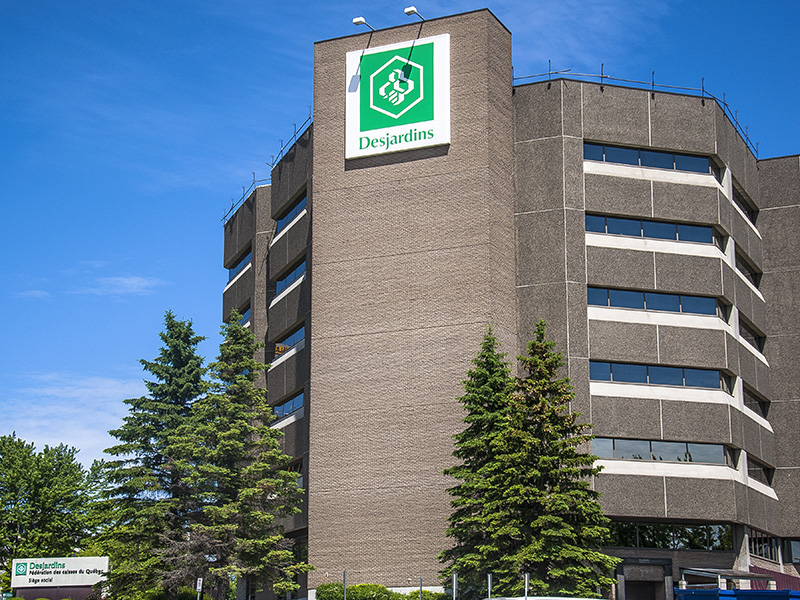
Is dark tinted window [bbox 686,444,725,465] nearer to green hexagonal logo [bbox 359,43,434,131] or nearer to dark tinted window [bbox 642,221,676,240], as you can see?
dark tinted window [bbox 642,221,676,240]

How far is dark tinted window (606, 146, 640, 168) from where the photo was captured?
160 feet

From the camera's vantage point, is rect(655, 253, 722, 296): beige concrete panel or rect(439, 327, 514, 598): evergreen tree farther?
rect(655, 253, 722, 296): beige concrete panel

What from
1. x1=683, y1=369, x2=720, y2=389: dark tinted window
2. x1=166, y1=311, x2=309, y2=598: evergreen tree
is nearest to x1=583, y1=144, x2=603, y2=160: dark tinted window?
x1=683, y1=369, x2=720, y2=389: dark tinted window

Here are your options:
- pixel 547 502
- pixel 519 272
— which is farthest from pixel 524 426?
Answer: pixel 519 272

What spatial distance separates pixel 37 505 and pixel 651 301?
4977cm

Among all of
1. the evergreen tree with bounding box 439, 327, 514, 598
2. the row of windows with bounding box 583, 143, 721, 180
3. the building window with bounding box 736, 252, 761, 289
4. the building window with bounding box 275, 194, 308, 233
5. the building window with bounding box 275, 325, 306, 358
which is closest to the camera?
the evergreen tree with bounding box 439, 327, 514, 598

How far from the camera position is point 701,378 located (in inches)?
1865

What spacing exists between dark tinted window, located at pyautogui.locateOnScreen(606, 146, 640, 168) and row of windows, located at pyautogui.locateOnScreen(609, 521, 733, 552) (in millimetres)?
16610

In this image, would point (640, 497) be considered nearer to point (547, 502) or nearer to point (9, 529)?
point (547, 502)

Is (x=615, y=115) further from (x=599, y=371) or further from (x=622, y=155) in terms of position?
(x=599, y=371)

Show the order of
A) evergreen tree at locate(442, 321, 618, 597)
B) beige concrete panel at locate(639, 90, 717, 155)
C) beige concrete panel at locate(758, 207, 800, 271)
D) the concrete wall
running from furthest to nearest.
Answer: beige concrete panel at locate(758, 207, 800, 271) < beige concrete panel at locate(639, 90, 717, 155) < the concrete wall < evergreen tree at locate(442, 321, 618, 597)

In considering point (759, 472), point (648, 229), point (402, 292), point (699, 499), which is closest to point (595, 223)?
point (648, 229)

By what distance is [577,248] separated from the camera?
46969 millimetres

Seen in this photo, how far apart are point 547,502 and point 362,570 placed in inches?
479
